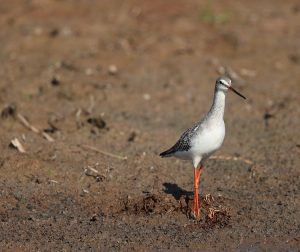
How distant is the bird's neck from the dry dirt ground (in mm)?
888

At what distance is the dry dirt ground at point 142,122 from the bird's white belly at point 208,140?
60cm

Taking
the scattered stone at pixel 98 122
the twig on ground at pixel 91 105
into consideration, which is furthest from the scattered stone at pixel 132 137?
the twig on ground at pixel 91 105

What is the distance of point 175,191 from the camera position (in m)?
8.45

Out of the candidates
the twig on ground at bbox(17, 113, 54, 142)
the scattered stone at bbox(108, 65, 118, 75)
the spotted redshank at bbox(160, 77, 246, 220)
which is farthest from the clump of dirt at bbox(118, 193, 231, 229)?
the scattered stone at bbox(108, 65, 118, 75)

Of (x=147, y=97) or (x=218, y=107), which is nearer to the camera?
(x=218, y=107)

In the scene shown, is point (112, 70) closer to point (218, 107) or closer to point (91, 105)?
point (91, 105)

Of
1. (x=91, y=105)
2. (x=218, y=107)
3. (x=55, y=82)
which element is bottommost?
(x=55, y=82)

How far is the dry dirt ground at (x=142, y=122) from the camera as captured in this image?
7684mm

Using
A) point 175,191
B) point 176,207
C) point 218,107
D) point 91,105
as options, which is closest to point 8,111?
point 91,105

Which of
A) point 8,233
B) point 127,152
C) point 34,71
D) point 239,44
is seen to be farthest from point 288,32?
point 8,233

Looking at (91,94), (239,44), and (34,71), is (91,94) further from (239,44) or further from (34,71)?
(239,44)

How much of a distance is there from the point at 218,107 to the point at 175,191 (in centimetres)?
118

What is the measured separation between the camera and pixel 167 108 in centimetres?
1176

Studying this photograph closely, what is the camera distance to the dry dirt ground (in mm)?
7684
